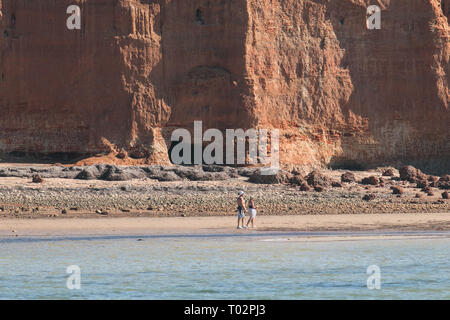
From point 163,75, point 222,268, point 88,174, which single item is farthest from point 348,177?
point 222,268

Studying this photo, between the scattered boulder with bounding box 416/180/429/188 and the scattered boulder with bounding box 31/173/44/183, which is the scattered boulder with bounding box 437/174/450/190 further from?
the scattered boulder with bounding box 31/173/44/183

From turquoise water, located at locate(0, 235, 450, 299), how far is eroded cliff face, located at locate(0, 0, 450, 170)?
12.1 metres

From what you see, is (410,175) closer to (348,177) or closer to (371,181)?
(371,181)

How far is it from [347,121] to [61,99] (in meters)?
11.0

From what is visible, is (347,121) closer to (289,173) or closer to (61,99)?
(289,173)

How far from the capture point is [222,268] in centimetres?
1573

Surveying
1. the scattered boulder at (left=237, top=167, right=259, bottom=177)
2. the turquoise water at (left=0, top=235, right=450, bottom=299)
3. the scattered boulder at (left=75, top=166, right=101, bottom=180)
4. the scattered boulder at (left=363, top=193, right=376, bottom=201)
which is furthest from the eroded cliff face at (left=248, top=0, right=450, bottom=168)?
the turquoise water at (left=0, top=235, right=450, bottom=299)

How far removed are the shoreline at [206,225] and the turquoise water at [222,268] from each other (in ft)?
3.17

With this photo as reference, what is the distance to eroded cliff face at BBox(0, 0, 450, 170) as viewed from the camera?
98.7 ft

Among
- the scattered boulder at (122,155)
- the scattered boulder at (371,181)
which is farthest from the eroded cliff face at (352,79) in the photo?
the scattered boulder at (122,155)

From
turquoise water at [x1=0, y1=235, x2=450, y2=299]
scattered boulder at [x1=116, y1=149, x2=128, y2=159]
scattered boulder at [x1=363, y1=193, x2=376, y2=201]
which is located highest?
scattered boulder at [x1=116, y1=149, x2=128, y2=159]

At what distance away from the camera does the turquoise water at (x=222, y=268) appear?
13.9m
